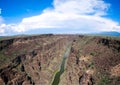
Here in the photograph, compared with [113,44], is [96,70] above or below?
below

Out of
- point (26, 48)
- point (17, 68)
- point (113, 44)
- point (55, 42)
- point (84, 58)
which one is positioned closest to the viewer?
point (17, 68)

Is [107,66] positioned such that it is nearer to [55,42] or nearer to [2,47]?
[2,47]

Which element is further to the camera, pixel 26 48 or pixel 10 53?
pixel 26 48

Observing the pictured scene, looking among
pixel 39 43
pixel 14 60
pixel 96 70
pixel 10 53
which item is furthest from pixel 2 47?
pixel 96 70

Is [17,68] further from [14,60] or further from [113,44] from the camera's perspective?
[113,44]

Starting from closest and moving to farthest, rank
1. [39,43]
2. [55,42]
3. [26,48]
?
[26,48], [39,43], [55,42]

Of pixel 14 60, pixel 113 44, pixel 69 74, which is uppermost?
pixel 113 44

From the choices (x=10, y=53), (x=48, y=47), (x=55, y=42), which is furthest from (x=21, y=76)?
(x=55, y=42)
